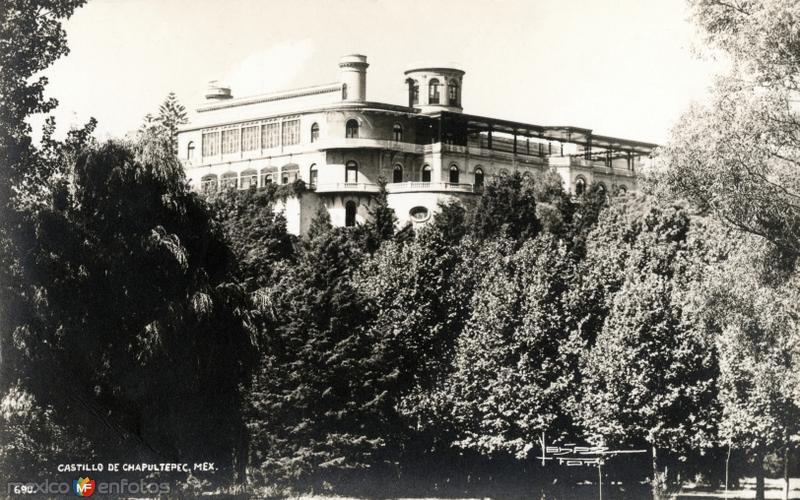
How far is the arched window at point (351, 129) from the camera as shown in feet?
284

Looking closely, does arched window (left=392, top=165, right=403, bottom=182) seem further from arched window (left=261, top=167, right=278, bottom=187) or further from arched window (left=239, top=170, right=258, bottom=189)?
arched window (left=239, top=170, right=258, bottom=189)

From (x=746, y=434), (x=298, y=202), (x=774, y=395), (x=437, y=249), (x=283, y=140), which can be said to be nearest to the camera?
(x=774, y=395)

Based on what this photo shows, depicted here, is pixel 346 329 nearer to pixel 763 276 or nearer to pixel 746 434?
pixel 746 434

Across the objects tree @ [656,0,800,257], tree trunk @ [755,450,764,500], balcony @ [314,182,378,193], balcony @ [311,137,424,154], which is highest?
balcony @ [311,137,424,154]

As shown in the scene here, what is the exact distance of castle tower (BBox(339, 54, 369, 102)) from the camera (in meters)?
86.0

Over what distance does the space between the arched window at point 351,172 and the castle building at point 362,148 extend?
2.9 inches

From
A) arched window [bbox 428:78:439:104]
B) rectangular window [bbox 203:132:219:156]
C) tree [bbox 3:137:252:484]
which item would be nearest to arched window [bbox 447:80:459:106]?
arched window [bbox 428:78:439:104]

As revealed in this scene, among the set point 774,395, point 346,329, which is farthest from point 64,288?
point 774,395

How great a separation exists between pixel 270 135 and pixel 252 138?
5.82ft

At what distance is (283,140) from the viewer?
90125 mm

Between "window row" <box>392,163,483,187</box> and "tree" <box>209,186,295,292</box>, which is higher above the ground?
"window row" <box>392,163,483,187</box>

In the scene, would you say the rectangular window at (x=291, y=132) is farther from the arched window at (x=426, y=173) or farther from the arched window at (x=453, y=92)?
the arched window at (x=453, y=92)

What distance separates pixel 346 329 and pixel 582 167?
2162 inches

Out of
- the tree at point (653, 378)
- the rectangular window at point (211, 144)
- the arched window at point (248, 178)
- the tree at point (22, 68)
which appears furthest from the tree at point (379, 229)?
the tree at point (22, 68)
